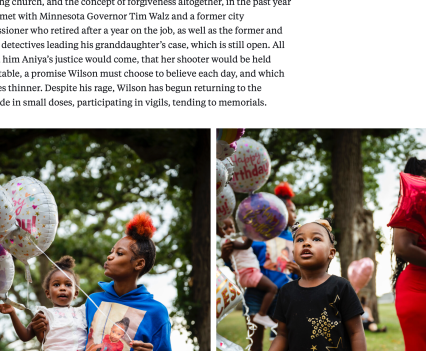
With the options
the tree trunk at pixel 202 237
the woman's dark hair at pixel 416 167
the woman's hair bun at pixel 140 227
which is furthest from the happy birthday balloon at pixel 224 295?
the tree trunk at pixel 202 237

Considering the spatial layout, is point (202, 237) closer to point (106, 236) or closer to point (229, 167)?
point (229, 167)

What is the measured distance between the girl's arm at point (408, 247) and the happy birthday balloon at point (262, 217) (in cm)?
141

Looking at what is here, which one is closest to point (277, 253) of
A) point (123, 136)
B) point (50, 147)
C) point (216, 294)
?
point (216, 294)

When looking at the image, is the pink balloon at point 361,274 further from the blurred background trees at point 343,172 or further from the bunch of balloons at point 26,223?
the bunch of balloons at point 26,223

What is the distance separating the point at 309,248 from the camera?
7.39ft

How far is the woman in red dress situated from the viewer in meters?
2.46

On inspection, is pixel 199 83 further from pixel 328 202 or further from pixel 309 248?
pixel 328 202

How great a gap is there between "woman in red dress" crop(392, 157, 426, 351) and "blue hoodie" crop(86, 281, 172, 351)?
1244 millimetres

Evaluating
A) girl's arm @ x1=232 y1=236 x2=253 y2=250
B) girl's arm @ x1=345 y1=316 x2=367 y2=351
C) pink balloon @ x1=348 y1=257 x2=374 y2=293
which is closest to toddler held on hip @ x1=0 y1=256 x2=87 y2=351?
girl's arm @ x1=345 y1=316 x2=367 y2=351

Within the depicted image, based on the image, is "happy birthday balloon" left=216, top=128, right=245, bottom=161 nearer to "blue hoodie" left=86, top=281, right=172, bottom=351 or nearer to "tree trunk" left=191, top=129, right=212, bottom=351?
"blue hoodie" left=86, top=281, right=172, bottom=351

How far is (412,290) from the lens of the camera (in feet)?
8.29

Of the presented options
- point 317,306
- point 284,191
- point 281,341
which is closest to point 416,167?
point 317,306

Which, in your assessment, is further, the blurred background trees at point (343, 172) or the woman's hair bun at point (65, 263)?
the blurred background trees at point (343, 172)

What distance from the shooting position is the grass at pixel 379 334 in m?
6.10
